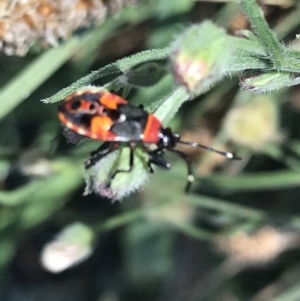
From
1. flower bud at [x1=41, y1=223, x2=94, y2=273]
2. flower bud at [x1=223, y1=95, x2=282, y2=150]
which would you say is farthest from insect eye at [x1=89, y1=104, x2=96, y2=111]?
flower bud at [x1=223, y1=95, x2=282, y2=150]

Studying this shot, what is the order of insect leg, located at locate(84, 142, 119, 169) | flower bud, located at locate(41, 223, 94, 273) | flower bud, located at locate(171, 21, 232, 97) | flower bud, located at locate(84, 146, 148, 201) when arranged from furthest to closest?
flower bud, located at locate(41, 223, 94, 273), insect leg, located at locate(84, 142, 119, 169), flower bud, located at locate(84, 146, 148, 201), flower bud, located at locate(171, 21, 232, 97)

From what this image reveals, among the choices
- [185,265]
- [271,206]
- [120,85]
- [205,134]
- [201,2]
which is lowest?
[185,265]

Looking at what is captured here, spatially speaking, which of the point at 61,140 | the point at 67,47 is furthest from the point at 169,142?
the point at 61,140

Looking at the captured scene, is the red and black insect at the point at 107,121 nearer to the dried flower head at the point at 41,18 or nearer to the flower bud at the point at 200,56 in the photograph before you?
the dried flower head at the point at 41,18

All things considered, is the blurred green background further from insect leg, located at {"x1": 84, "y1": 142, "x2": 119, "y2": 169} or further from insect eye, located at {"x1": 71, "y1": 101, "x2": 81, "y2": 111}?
insect leg, located at {"x1": 84, "y1": 142, "x2": 119, "y2": 169}

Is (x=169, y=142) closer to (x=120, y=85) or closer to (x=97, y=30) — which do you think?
(x=120, y=85)

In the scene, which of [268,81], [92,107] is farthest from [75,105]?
[268,81]
